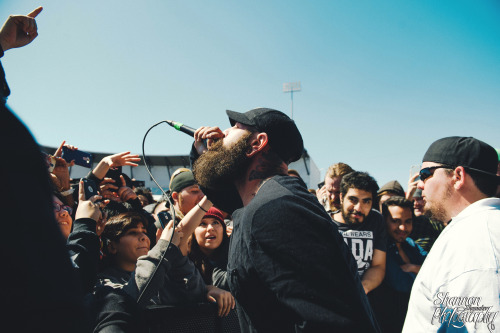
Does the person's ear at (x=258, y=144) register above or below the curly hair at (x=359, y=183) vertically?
above

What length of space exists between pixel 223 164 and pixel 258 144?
0.26 m

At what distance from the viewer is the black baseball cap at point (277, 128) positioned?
6.29 feet

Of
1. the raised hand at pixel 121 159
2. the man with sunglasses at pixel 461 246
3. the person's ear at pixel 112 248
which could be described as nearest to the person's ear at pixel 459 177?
the man with sunglasses at pixel 461 246

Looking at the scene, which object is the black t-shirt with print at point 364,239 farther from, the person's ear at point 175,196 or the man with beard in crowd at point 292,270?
the man with beard in crowd at point 292,270

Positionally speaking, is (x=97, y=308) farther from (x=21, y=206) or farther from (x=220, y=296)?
(x=21, y=206)

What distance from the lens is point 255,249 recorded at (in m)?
1.29

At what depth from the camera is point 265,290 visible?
128 centimetres

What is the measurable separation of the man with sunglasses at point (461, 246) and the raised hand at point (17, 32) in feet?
10.6

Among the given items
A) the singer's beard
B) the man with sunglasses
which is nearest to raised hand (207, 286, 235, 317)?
the singer's beard

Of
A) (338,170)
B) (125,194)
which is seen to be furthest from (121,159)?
(338,170)

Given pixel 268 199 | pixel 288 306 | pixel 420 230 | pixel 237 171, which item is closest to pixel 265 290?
pixel 288 306

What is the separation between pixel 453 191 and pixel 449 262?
0.74m

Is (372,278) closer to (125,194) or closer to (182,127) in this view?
(182,127)
